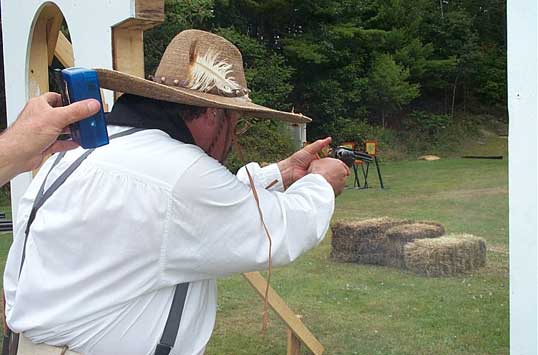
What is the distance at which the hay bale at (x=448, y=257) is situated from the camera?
606 cm

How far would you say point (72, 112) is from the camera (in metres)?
1.05

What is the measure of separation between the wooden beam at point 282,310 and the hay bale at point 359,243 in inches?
136

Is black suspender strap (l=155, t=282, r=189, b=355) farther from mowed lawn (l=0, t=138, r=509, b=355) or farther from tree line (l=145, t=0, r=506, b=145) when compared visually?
tree line (l=145, t=0, r=506, b=145)

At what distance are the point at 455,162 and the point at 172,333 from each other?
18.3 meters

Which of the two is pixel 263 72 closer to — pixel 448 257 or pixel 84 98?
pixel 448 257

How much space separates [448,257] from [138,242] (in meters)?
5.12

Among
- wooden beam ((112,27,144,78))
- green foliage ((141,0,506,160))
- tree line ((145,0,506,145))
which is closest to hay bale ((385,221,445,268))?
wooden beam ((112,27,144,78))

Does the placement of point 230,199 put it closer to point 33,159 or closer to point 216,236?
point 216,236

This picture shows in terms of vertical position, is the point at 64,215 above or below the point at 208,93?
below

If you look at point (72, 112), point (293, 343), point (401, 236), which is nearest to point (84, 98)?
point (72, 112)

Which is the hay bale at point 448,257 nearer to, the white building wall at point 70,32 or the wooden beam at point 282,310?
the wooden beam at point 282,310

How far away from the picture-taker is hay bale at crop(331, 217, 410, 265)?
6739mm

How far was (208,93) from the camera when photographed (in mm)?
1564

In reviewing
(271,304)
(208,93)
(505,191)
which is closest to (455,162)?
(505,191)
